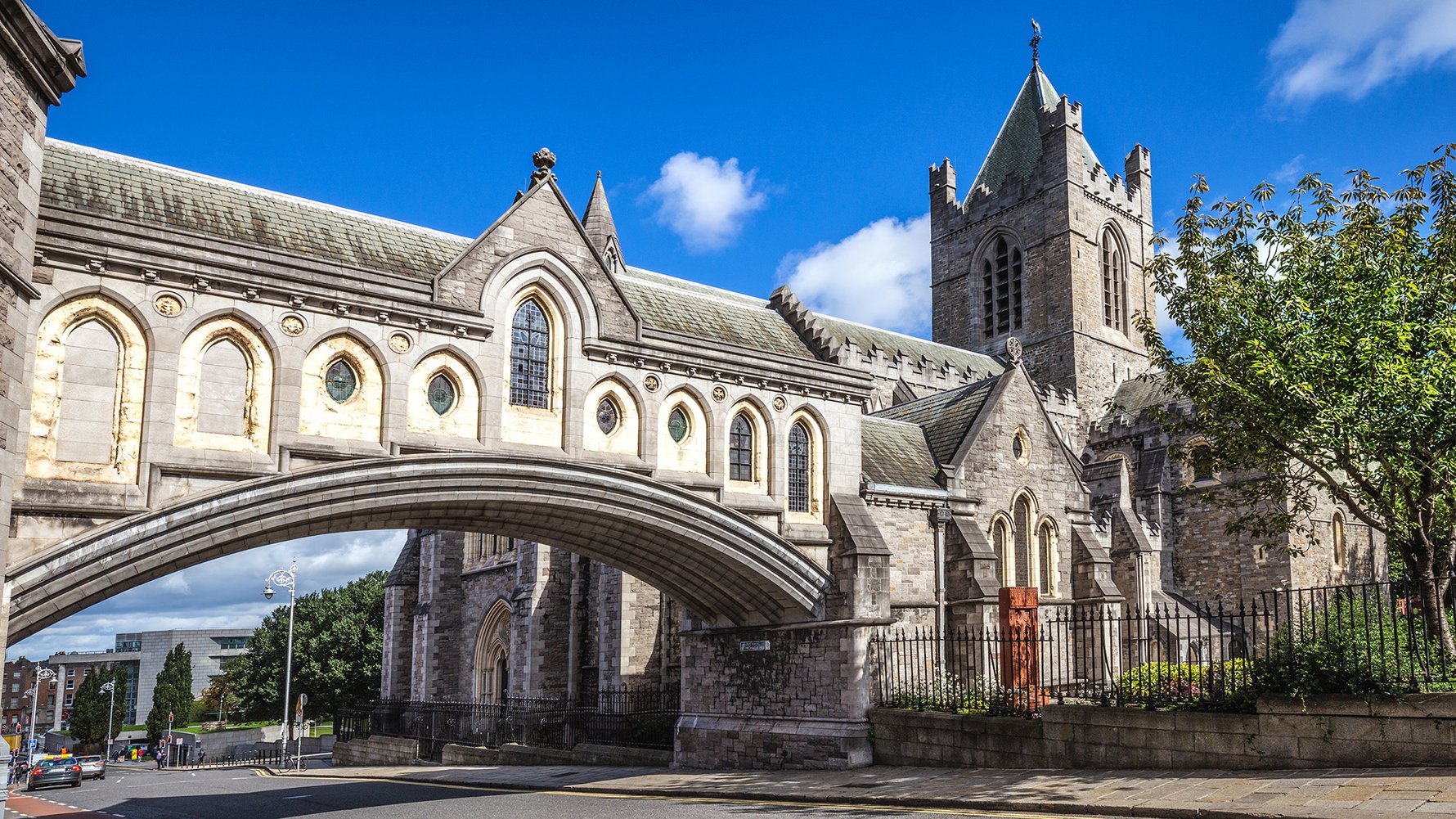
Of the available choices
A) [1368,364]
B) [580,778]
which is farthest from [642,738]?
[1368,364]

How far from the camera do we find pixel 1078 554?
25328 mm

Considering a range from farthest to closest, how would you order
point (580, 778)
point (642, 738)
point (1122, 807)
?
point (642, 738) → point (580, 778) → point (1122, 807)

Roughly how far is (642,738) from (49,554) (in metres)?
15.0

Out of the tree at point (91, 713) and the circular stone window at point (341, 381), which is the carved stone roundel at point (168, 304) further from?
the tree at point (91, 713)

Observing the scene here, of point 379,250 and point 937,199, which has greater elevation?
point 937,199

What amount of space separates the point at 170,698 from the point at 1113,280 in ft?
204

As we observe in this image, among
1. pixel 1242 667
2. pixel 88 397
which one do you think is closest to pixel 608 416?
pixel 88 397

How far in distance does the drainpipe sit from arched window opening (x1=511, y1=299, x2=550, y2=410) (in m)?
9.15

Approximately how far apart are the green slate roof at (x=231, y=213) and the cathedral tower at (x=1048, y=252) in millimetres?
37834

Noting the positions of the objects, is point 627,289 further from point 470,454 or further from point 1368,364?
point 1368,364

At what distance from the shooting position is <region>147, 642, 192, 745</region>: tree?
227ft

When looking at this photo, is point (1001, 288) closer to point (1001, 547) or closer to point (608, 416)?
point (1001, 547)

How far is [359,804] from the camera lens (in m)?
18.3

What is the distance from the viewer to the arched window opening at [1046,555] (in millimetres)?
25016
